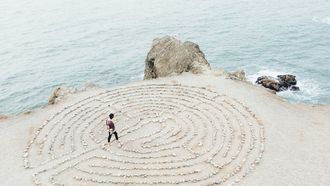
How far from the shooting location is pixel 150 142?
30.2 m

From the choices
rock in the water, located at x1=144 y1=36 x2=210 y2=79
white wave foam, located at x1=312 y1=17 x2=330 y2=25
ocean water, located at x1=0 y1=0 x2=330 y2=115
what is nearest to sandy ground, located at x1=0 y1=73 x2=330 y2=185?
rock in the water, located at x1=144 y1=36 x2=210 y2=79

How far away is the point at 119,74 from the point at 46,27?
90.3 feet

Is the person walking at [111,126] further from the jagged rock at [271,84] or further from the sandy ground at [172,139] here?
the jagged rock at [271,84]

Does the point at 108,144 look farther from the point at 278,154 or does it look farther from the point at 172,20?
the point at 172,20

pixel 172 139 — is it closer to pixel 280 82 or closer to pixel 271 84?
pixel 271 84

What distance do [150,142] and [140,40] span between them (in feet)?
134

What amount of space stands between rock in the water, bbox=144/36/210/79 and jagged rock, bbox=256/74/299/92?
8621mm

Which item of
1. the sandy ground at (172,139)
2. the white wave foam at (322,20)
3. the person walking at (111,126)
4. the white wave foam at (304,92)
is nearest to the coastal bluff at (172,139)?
the sandy ground at (172,139)

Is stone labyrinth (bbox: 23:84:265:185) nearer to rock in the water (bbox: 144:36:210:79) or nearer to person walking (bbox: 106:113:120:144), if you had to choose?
person walking (bbox: 106:113:120:144)

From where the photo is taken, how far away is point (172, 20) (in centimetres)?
7825

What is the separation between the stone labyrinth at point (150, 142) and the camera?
2656 cm

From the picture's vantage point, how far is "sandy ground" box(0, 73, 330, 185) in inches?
1040

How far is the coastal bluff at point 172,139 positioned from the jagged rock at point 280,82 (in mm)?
10736

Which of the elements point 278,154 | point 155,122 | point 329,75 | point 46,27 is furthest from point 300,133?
point 46,27
